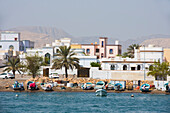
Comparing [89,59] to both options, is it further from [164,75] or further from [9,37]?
[9,37]

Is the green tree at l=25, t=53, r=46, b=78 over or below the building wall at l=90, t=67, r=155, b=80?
over

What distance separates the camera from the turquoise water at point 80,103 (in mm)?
68438

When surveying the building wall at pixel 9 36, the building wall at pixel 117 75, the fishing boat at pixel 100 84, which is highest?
the building wall at pixel 9 36

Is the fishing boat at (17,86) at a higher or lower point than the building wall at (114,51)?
lower

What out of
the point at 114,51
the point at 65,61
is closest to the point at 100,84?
the point at 65,61

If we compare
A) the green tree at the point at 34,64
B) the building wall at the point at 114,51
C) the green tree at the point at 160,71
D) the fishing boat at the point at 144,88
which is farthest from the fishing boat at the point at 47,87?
the building wall at the point at 114,51

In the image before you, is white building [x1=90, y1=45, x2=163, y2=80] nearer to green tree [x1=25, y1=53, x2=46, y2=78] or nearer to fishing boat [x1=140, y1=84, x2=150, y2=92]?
fishing boat [x1=140, y1=84, x2=150, y2=92]

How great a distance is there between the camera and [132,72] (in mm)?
108750

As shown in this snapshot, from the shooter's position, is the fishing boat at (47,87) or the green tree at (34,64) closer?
the fishing boat at (47,87)

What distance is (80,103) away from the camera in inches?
2982

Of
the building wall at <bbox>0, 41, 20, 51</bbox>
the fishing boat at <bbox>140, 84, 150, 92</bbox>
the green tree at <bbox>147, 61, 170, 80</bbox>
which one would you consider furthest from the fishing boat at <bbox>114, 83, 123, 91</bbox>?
the building wall at <bbox>0, 41, 20, 51</bbox>

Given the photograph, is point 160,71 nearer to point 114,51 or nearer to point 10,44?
point 114,51

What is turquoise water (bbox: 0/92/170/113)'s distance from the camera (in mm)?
68438

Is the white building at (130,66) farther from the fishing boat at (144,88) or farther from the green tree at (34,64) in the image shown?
the green tree at (34,64)
